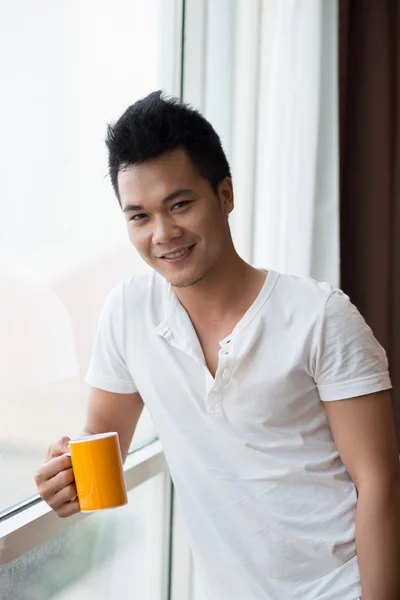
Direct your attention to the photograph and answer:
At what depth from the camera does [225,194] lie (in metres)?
1.32

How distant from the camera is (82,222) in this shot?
64.3 inches

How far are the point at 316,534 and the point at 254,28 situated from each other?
1.45 meters

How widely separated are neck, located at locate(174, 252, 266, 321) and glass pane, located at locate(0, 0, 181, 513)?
35cm

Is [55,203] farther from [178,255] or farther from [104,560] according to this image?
[104,560]

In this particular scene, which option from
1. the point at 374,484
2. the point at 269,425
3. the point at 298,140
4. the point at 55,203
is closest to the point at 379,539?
the point at 374,484

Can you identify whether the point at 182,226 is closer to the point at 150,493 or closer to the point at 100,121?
the point at 100,121

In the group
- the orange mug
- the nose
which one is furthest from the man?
the orange mug

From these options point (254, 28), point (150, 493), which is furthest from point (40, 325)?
point (254, 28)

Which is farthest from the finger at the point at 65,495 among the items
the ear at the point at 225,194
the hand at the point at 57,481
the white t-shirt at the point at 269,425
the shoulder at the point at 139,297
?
the ear at the point at 225,194

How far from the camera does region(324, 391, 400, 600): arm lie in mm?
1177

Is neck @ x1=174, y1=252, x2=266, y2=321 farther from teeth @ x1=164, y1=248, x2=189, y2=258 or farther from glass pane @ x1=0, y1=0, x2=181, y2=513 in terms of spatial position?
glass pane @ x1=0, y1=0, x2=181, y2=513

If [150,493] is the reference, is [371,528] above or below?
above

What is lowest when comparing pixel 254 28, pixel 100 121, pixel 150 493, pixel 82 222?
pixel 150 493

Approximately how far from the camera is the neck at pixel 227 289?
131cm
